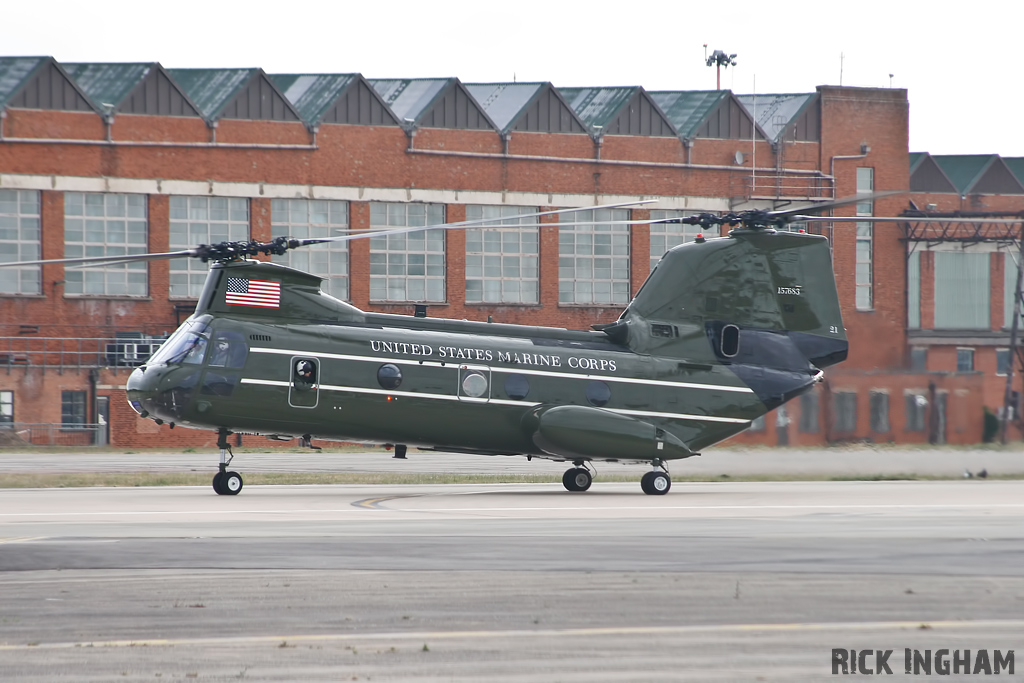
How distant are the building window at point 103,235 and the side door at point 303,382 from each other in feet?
112

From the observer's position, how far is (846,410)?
27.1 metres

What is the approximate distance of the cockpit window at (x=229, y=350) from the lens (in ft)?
74.2

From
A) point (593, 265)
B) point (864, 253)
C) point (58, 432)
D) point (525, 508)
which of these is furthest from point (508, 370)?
point (864, 253)

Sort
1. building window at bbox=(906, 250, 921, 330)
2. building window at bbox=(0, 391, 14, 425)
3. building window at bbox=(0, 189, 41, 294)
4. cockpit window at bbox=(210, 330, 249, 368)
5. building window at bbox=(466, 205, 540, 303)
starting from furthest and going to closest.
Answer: building window at bbox=(906, 250, 921, 330) < building window at bbox=(466, 205, 540, 303) < building window at bbox=(0, 189, 41, 294) < building window at bbox=(0, 391, 14, 425) < cockpit window at bbox=(210, 330, 249, 368)

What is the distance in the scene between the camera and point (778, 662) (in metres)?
8.88

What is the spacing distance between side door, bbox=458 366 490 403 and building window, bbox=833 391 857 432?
786 centimetres

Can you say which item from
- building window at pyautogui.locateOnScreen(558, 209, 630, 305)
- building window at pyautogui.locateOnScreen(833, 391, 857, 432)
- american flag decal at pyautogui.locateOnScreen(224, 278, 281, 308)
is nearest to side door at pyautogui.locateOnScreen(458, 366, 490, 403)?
american flag decal at pyautogui.locateOnScreen(224, 278, 281, 308)

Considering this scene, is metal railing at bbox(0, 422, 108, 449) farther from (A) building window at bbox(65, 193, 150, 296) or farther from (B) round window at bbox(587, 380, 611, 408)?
(B) round window at bbox(587, 380, 611, 408)

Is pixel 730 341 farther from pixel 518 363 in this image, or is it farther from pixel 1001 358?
pixel 1001 358

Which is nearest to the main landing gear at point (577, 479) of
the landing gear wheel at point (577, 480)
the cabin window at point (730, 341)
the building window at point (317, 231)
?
the landing gear wheel at point (577, 480)

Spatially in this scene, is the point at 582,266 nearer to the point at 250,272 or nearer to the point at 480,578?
the point at 250,272

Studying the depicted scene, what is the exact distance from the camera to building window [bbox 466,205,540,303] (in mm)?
60000

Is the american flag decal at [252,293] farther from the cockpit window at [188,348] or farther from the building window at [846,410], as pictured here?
the building window at [846,410]

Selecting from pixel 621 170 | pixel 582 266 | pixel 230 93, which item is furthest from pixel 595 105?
pixel 230 93
